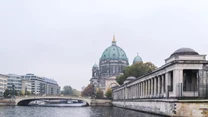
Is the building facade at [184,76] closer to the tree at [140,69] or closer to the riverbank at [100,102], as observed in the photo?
the tree at [140,69]

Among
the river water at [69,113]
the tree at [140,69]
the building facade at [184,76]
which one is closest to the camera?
the building facade at [184,76]

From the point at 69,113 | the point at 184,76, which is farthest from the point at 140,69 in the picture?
the point at 184,76

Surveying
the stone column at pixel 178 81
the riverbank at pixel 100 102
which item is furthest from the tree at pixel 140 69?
the stone column at pixel 178 81

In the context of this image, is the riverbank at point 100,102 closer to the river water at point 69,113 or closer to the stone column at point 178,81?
the river water at point 69,113

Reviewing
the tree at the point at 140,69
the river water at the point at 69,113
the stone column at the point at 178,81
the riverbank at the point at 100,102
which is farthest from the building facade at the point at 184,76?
the riverbank at the point at 100,102

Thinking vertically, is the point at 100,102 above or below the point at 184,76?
below

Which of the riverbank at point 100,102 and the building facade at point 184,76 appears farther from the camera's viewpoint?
the riverbank at point 100,102

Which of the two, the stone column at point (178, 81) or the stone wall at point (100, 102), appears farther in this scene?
the stone wall at point (100, 102)

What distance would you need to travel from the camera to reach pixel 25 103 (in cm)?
13225

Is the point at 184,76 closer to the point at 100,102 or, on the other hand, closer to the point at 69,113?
the point at 69,113

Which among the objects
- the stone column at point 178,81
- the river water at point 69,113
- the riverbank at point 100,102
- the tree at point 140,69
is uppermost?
the tree at point 140,69

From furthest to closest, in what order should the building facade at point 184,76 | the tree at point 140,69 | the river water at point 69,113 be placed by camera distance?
1. the tree at point 140,69
2. the river water at point 69,113
3. the building facade at point 184,76

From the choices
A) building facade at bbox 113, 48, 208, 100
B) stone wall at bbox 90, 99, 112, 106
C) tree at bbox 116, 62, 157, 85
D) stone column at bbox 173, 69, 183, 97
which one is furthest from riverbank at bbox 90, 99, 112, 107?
stone column at bbox 173, 69, 183, 97

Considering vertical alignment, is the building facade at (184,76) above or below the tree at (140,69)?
below
